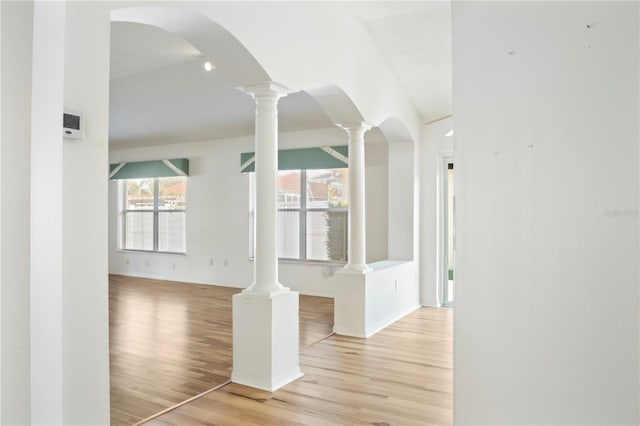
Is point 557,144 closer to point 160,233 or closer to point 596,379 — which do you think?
point 596,379

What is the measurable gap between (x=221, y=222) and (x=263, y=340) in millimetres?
4691

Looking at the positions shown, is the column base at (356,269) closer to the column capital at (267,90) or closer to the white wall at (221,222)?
the white wall at (221,222)

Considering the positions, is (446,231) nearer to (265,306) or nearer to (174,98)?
(265,306)

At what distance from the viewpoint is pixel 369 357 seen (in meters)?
3.88

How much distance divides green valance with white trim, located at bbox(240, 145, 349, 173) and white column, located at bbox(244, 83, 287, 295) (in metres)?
3.16

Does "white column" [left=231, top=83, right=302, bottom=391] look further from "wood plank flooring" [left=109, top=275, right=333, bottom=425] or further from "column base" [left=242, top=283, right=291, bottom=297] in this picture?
"wood plank flooring" [left=109, top=275, right=333, bottom=425]

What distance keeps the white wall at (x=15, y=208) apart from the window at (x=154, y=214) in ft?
21.6

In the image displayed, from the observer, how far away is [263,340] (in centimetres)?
315

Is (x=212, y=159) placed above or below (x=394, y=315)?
above

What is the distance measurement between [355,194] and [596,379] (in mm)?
4014

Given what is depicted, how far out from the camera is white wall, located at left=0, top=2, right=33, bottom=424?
5.21ft

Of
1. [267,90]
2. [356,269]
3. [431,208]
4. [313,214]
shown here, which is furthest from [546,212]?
[313,214]

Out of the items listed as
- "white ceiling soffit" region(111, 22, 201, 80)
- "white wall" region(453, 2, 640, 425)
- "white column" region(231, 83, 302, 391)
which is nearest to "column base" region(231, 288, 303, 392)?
"white column" region(231, 83, 302, 391)

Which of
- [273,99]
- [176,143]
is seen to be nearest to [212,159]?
[176,143]
